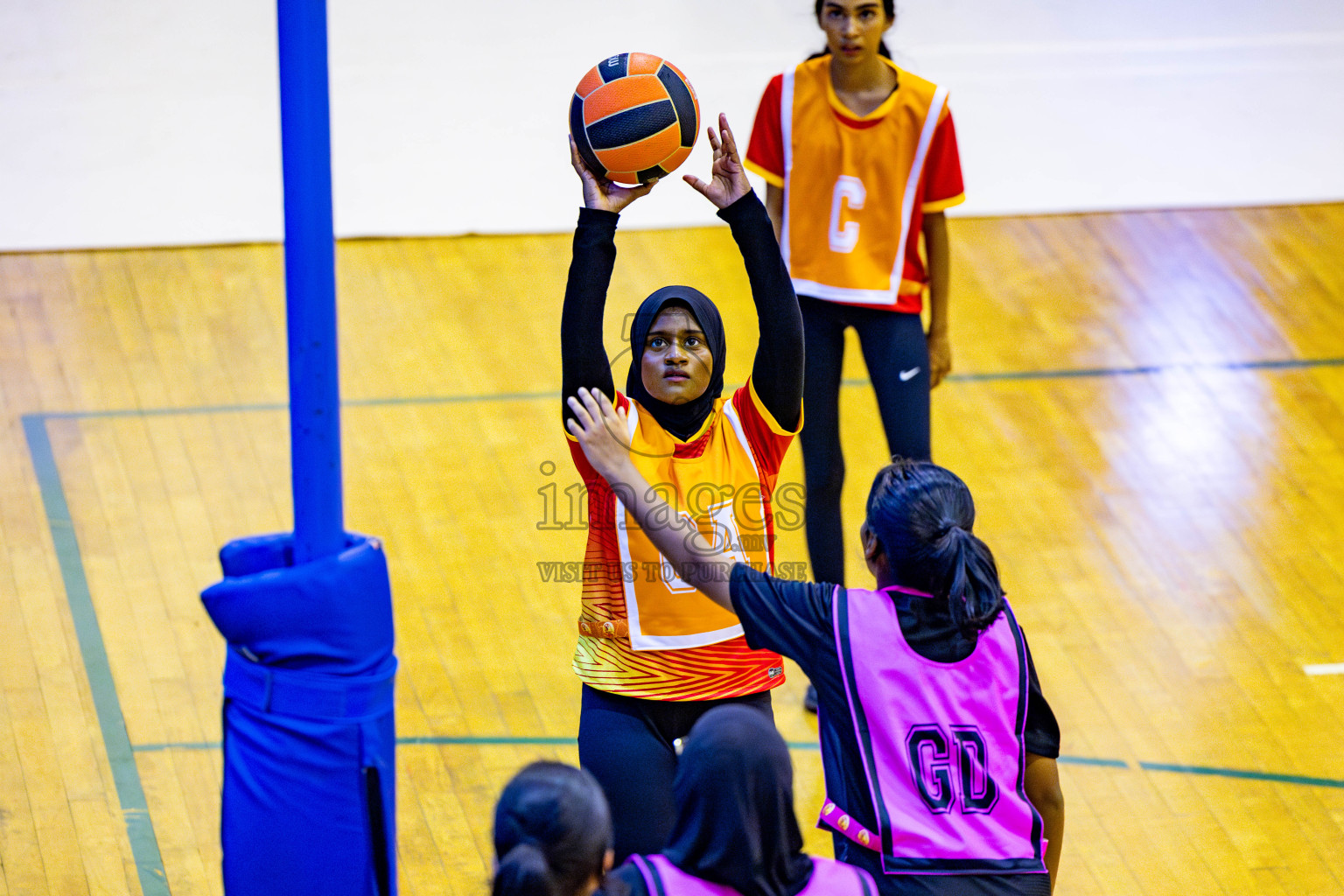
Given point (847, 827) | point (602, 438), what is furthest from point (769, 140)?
point (847, 827)

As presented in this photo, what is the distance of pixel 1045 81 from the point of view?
8.96 m

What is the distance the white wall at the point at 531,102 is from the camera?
737 centimetres

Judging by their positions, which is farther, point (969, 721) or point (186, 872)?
point (186, 872)

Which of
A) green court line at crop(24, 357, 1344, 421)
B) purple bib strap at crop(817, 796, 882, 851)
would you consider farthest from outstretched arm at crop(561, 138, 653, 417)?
green court line at crop(24, 357, 1344, 421)

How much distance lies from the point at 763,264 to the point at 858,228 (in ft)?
4.99

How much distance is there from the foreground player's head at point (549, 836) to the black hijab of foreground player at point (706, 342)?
3.80 ft

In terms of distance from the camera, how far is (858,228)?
4355mm

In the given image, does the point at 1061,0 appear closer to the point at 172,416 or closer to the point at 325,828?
the point at 172,416

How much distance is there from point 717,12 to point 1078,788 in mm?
6781

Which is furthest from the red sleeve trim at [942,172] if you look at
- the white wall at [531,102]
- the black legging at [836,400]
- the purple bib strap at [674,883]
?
the white wall at [531,102]

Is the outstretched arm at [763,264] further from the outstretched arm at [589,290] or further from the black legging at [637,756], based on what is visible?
the black legging at [637,756]

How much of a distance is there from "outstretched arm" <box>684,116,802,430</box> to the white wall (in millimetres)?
4344

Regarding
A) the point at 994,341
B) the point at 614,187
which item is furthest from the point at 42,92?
the point at 614,187

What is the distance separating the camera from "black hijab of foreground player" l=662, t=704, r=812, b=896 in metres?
2.01
